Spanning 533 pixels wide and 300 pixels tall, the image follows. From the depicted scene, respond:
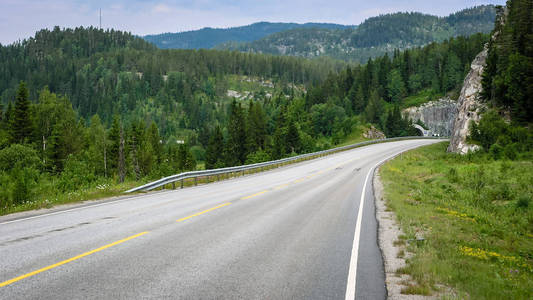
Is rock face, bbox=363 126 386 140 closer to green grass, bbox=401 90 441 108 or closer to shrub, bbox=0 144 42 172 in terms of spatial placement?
green grass, bbox=401 90 441 108

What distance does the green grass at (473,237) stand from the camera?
5371mm

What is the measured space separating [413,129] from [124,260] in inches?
4407

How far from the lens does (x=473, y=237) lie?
346 inches

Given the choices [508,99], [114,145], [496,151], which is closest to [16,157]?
[114,145]

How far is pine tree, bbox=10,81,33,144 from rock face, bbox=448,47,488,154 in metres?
57.3

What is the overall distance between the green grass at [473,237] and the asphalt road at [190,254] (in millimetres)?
946

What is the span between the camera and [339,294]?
4.91 m

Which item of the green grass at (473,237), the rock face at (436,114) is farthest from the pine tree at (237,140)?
the rock face at (436,114)

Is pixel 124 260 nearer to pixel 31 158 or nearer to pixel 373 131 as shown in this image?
pixel 31 158

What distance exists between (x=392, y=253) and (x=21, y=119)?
182ft

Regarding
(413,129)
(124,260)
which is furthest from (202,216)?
(413,129)

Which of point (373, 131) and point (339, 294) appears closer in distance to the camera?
point (339, 294)

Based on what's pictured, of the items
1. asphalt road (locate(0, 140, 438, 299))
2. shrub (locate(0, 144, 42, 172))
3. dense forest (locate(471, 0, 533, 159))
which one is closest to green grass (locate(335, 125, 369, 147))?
dense forest (locate(471, 0, 533, 159))

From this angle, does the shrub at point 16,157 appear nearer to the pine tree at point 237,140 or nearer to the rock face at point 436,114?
the pine tree at point 237,140
